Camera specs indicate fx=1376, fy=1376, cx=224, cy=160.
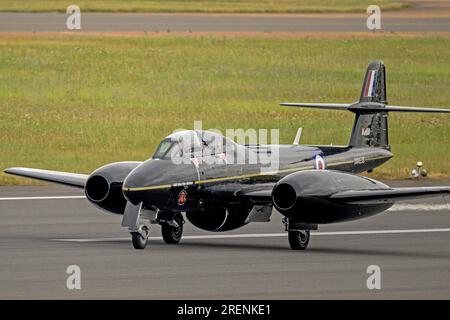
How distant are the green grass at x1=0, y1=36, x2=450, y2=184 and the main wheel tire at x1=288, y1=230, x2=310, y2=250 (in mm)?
12298

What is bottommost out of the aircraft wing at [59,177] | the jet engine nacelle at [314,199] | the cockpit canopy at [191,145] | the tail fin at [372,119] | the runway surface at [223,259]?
the runway surface at [223,259]

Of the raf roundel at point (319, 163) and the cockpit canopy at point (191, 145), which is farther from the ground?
the cockpit canopy at point (191, 145)

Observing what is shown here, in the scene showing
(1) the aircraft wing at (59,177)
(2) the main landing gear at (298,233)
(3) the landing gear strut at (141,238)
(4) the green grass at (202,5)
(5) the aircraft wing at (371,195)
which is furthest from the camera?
(4) the green grass at (202,5)

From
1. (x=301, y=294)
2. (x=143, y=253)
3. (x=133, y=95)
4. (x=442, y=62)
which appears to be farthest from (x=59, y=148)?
(x=442, y=62)

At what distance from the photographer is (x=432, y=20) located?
79.4 metres

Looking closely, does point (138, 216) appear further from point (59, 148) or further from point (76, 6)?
point (76, 6)

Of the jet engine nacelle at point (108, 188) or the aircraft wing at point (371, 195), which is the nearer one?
the aircraft wing at point (371, 195)

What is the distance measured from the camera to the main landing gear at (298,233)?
23734 millimetres

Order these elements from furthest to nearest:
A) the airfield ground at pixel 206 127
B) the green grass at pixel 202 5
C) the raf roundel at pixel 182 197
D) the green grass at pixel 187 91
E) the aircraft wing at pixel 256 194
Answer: the green grass at pixel 202 5, the green grass at pixel 187 91, the aircraft wing at pixel 256 194, the raf roundel at pixel 182 197, the airfield ground at pixel 206 127

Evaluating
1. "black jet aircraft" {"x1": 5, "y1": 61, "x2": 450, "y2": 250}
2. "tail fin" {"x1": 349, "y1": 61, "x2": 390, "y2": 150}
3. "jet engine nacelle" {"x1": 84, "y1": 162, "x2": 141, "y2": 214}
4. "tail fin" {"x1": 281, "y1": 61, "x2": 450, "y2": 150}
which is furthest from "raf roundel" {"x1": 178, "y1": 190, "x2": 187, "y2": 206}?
"tail fin" {"x1": 349, "y1": 61, "x2": 390, "y2": 150}

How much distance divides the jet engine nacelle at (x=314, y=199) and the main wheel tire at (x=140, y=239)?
2269 millimetres

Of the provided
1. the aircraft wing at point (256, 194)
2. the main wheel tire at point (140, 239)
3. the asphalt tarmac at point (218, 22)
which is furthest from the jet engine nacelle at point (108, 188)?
the asphalt tarmac at point (218, 22)

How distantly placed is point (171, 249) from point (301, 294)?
4.97 meters

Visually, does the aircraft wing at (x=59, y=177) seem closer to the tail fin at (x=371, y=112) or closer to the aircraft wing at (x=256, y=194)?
the aircraft wing at (x=256, y=194)
